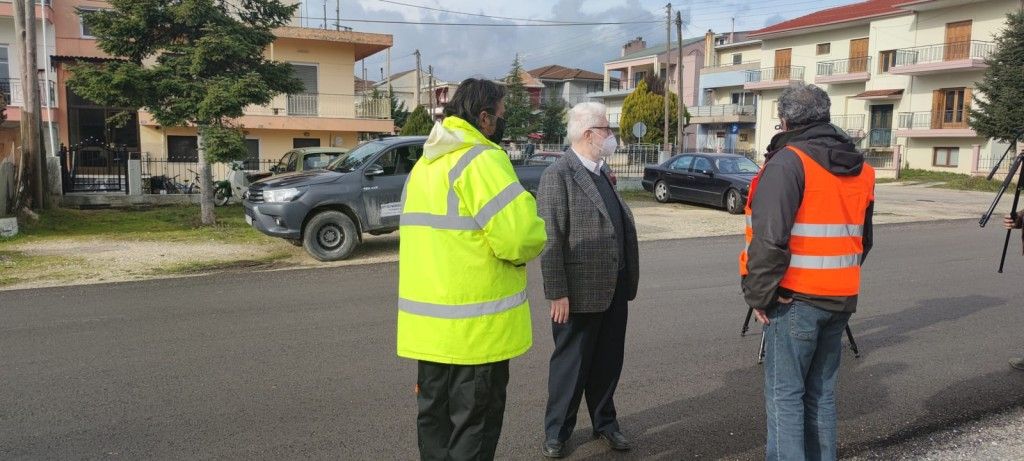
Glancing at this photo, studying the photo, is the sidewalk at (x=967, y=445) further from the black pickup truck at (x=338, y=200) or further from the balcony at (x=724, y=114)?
the balcony at (x=724, y=114)

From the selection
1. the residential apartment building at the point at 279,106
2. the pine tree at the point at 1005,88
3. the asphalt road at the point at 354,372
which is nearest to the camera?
the asphalt road at the point at 354,372

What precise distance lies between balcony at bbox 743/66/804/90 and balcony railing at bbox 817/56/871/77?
4.79 feet

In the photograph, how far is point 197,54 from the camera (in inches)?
532

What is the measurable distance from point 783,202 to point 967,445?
84.6 inches

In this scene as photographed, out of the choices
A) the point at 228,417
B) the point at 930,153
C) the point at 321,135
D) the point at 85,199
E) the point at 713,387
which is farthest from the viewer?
the point at 930,153

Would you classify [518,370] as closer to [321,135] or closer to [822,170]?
[822,170]

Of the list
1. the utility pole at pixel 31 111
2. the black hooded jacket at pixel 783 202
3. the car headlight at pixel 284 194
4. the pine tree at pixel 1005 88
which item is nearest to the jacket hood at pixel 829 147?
the black hooded jacket at pixel 783 202

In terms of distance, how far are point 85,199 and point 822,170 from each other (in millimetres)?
18064

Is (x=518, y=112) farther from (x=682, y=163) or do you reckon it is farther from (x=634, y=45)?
(x=682, y=163)

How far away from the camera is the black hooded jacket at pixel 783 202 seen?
3154 mm

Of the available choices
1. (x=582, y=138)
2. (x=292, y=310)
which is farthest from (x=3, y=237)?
(x=582, y=138)

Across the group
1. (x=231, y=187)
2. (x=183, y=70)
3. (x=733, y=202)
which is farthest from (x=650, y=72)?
(x=183, y=70)

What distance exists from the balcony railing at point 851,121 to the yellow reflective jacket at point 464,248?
145 feet

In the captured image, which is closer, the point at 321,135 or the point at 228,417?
the point at 228,417
